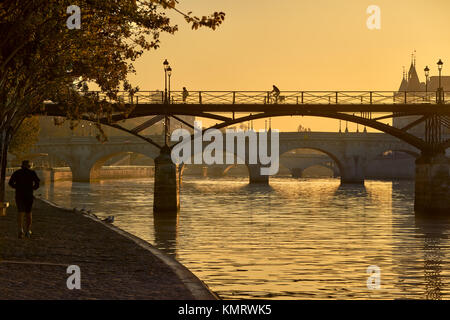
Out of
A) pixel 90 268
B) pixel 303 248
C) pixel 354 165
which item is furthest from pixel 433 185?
pixel 354 165

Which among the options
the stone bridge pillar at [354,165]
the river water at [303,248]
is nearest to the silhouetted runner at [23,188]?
the river water at [303,248]

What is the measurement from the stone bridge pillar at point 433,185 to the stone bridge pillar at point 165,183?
15.7m

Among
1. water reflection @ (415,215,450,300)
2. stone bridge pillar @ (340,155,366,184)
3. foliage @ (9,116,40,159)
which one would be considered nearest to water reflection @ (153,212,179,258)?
water reflection @ (415,215,450,300)

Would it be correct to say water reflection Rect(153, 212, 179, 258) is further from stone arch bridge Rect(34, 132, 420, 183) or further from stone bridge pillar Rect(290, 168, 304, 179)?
stone bridge pillar Rect(290, 168, 304, 179)

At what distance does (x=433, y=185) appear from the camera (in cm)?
4878

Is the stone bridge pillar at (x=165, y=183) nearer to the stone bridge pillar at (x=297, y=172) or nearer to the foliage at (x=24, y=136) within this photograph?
the foliage at (x=24, y=136)

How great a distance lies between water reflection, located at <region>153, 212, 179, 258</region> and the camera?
27.0 metres

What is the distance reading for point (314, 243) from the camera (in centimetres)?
2862

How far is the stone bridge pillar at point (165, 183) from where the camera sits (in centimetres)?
4606

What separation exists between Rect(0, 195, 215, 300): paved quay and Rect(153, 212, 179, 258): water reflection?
3355mm

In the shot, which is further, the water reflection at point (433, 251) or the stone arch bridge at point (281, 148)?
the stone arch bridge at point (281, 148)
